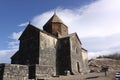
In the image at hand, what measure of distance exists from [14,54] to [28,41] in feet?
13.6

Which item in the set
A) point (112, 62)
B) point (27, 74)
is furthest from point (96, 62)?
point (27, 74)

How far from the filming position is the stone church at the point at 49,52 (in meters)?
23.9

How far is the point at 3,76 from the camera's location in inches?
691

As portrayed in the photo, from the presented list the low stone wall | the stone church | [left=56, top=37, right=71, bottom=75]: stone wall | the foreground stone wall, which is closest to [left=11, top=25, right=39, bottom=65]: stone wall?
the stone church

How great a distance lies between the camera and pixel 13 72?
60.2 ft

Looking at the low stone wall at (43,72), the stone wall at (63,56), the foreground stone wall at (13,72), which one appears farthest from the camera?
the stone wall at (63,56)

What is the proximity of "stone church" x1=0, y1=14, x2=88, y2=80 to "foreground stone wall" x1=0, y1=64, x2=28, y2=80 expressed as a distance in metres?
1.77

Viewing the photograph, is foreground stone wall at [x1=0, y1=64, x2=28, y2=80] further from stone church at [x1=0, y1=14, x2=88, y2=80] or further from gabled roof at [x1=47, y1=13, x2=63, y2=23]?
gabled roof at [x1=47, y1=13, x2=63, y2=23]

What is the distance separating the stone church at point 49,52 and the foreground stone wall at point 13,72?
177cm

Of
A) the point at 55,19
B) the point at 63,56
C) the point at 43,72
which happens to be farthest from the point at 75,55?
the point at 43,72

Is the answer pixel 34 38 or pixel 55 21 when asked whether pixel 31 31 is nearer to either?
pixel 34 38

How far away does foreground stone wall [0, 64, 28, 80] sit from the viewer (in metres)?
17.8

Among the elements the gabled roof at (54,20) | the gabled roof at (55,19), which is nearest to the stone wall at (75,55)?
the gabled roof at (54,20)

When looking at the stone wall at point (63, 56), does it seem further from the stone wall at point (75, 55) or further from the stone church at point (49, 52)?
the stone wall at point (75, 55)
